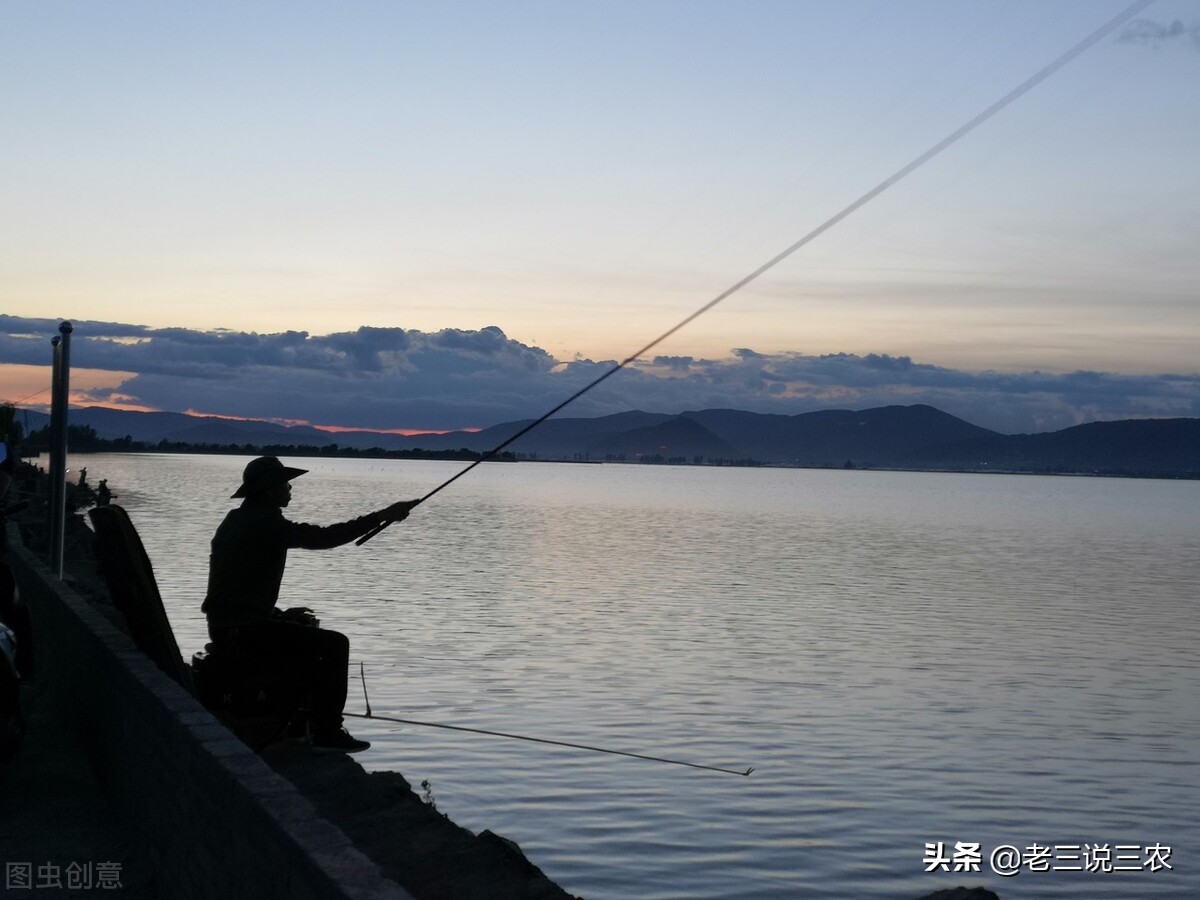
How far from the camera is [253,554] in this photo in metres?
7.35

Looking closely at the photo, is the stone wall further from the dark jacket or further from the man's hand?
the man's hand

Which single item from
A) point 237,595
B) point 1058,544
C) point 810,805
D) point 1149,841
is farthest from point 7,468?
point 1058,544

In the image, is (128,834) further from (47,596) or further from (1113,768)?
(1113,768)

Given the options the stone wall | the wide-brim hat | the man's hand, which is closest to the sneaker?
the stone wall

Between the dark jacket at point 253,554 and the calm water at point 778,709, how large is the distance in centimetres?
305

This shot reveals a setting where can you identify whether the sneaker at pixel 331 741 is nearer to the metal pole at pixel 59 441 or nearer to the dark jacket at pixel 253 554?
the dark jacket at pixel 253 554

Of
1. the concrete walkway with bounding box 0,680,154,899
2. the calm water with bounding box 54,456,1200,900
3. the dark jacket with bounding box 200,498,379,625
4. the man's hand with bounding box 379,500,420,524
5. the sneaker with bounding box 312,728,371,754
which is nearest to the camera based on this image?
the concrete walkway with bounding box 0,680,154,899

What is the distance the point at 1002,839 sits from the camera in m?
11.1

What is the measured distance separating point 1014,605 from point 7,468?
82.0 feet

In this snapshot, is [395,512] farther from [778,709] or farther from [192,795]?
[778,709]

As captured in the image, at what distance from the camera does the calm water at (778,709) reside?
10266mm

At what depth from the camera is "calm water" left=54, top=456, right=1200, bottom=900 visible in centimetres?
1027

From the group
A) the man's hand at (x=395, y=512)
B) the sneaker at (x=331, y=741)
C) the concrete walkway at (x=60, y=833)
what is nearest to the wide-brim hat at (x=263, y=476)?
the man's hand at (x=395, y=512)

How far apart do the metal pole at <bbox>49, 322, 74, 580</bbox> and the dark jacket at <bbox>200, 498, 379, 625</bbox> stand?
6513 mm
